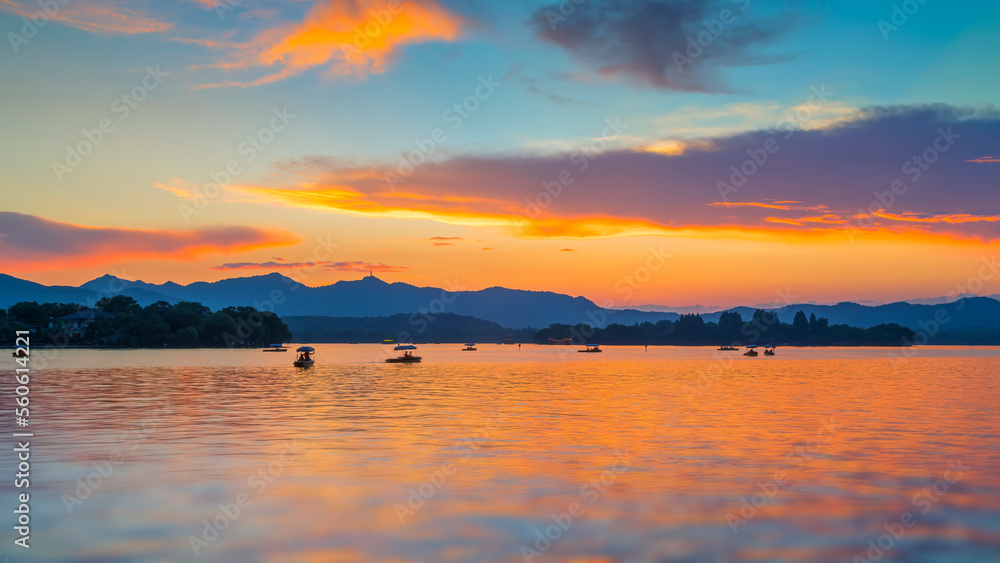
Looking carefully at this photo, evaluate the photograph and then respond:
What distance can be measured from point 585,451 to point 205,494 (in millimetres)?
15265

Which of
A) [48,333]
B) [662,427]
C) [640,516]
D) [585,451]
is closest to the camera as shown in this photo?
[640,516]

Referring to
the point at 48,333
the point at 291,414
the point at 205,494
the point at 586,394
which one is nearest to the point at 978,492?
the point at 205,494

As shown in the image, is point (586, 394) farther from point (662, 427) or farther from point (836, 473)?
point (836, 473)

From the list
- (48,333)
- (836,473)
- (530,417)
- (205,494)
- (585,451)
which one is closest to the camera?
(205,494)

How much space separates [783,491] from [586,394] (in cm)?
4080

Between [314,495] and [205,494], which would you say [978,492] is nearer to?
[314,495]

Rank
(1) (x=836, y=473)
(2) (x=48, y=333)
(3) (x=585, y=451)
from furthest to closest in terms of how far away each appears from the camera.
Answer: (2) (x=48, y=333) → (3) (x=585, y=451) → (1) (x=836, y=473)

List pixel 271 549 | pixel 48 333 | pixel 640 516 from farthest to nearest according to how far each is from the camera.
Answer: pixel 48 333
pixel 640 516
pixel 271 549

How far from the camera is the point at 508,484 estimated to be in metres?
24.8

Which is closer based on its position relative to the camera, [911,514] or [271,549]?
[271,549]

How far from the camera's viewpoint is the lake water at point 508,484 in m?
17.9

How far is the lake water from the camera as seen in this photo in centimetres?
1789

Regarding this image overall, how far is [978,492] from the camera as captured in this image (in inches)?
935

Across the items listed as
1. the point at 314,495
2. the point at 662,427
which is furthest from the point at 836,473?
the point at 314,495
